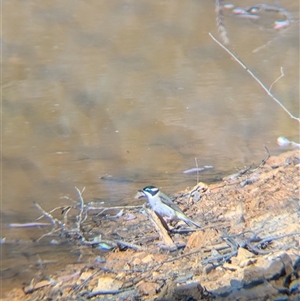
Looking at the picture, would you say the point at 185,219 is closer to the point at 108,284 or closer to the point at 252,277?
the point at 108,284

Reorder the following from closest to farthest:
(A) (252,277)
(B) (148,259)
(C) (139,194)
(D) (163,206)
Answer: (A) (252,277)
(B) (148,259)
(D) (163,206)
(C) (139,194)

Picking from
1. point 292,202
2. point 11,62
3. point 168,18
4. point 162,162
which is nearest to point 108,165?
point 162,162

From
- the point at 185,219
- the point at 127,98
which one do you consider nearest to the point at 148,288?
the point at 185,219

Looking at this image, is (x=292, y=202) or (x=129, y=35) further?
(x=129, y=35)

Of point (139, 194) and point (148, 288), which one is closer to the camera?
point (148, 288)

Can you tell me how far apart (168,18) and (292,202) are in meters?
4.17

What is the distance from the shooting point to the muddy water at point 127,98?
472cm

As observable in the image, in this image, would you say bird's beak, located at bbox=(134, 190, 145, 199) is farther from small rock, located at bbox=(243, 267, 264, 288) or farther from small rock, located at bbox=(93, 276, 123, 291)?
small rock, located at bbox=(243, 267, 264, 288)

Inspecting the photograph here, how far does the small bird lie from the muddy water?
279 mm

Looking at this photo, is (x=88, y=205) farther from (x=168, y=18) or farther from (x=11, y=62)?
(x=168, y=18)

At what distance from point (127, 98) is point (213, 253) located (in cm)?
283

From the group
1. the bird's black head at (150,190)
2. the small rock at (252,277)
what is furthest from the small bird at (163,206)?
the small rock at (252,277)

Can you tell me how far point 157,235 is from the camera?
381 centimetres

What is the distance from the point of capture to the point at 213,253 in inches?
130
